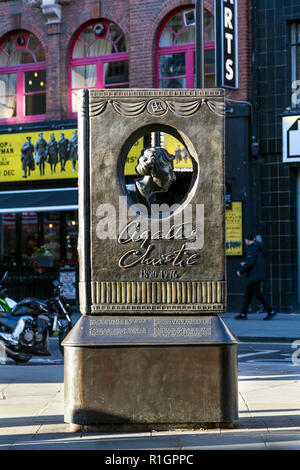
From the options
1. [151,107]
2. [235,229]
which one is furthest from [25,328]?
[235,229]

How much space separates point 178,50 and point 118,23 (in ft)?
5.81

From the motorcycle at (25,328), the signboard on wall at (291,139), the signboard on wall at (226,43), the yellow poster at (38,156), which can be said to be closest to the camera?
the motorcycle at (25,328)

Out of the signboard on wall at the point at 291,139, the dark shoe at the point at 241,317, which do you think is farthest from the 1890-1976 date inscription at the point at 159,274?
the signboard on wall at the point at 291,139

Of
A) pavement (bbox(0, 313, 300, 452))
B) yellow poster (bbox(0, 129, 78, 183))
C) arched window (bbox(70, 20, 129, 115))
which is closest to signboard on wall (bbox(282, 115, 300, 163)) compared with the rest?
arched window (bbox(70, 20, 129, 115))

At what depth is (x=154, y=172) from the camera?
6090mm

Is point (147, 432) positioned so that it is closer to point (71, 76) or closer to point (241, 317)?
point (241, 317)

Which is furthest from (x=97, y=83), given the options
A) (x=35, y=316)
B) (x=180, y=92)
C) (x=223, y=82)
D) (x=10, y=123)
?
(x=180, y=92)

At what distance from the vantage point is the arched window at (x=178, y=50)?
19219mm

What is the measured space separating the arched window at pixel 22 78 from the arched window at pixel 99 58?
97cm

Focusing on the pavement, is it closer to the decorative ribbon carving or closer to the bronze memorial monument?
the bronze memorial monument

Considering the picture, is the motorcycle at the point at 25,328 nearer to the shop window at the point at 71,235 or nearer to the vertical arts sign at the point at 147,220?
the vertical arts sign at the point at 147,220

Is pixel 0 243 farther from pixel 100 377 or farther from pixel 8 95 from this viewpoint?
pixel 100 377

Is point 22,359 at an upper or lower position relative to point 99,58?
lower

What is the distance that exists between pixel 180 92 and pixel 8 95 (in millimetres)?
16286
